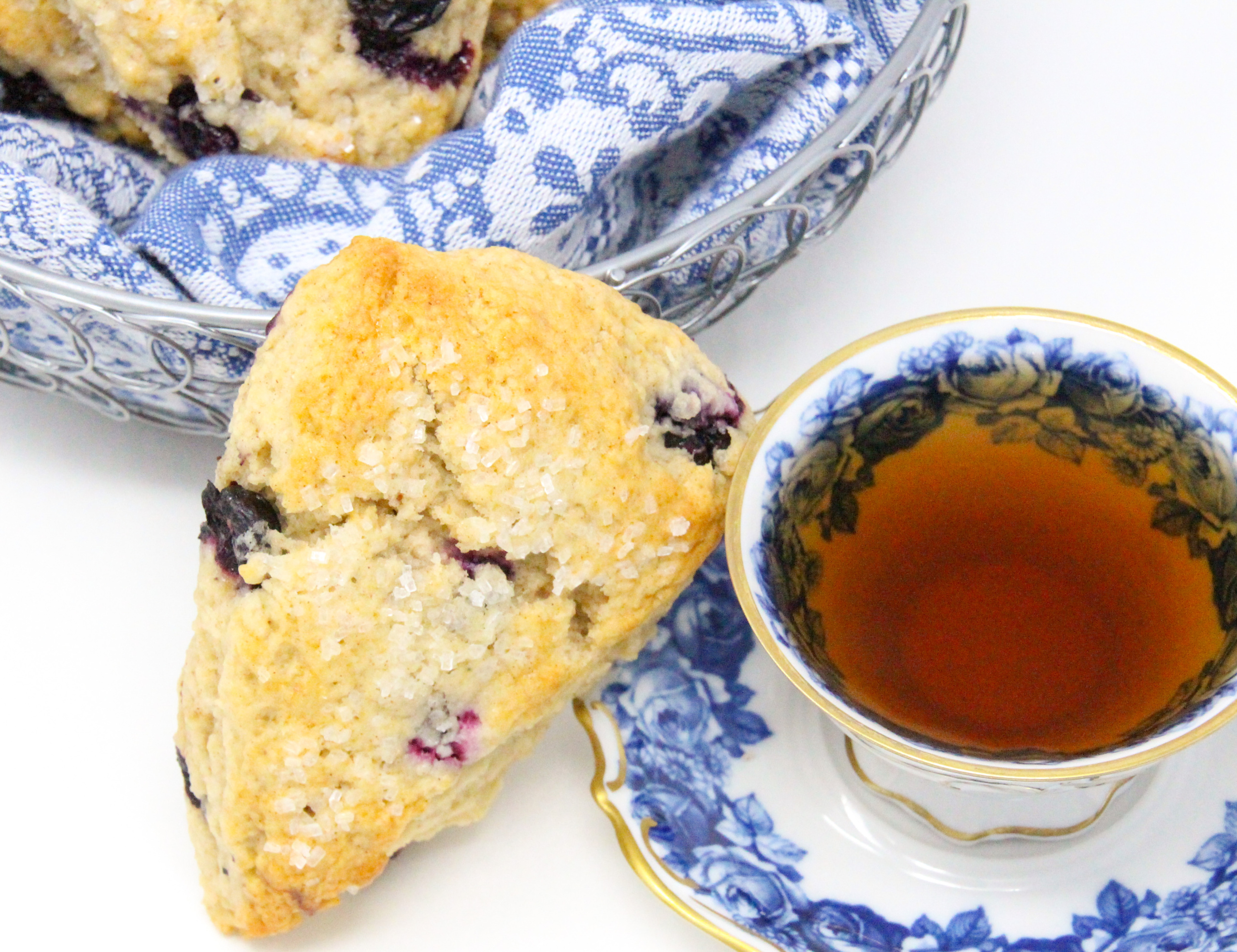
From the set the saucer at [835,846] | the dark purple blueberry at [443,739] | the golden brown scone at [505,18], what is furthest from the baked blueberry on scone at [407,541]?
the golden brown scone at [505,18]

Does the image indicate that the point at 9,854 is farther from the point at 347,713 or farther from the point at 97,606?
the point at 347,713

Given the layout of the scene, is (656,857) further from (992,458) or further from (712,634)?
(992,458)

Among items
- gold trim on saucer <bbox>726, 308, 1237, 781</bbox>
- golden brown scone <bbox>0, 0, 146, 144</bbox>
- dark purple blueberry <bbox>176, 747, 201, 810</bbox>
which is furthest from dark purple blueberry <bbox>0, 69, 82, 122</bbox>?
gold trim on saucer <bbox>726, 308, 1237, 781</bbox>

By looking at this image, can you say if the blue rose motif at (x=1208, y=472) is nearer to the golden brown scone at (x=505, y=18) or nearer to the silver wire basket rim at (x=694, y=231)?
the silver wire basket rim at (x=694, y=231)

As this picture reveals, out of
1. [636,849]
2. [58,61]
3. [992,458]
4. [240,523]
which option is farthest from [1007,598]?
[58,61]

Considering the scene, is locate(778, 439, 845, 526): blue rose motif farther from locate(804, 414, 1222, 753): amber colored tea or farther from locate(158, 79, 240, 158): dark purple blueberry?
locate(158, 79, 240, 158): dark purple blueberry

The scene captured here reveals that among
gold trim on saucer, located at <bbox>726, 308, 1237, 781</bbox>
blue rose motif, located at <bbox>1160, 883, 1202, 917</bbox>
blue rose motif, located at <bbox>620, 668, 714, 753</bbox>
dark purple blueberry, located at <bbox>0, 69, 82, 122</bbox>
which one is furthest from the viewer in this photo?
dark purple blueberry, located at <bbox>0, 69, 82, 122</bbox>

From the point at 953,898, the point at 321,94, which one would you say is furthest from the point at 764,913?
the point at 321,94
